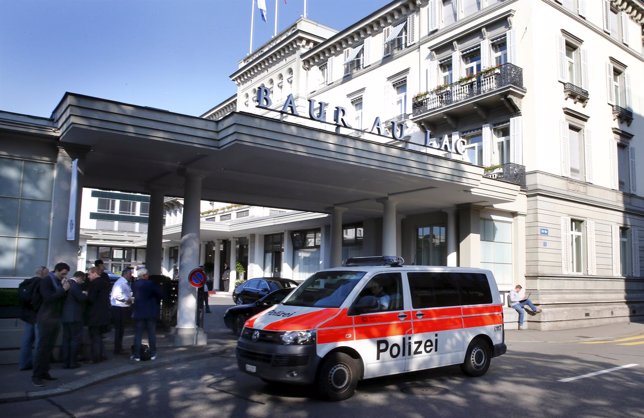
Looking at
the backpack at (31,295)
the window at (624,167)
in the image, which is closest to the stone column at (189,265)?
the backpack at (31,295)

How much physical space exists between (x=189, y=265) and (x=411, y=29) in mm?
18323

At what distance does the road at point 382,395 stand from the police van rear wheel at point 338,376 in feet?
0.54

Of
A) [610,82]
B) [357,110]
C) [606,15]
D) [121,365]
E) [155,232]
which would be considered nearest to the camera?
[121,365]

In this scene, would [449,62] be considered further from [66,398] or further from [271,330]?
[66,398]

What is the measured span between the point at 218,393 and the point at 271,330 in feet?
4.81

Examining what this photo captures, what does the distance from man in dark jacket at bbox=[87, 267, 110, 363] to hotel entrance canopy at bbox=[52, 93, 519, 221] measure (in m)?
2.92

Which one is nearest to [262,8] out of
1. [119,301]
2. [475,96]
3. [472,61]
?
[472,61]

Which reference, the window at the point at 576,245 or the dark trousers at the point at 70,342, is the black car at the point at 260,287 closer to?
the dark trousers at the point at 70,342

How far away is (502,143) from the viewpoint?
21.9 metres

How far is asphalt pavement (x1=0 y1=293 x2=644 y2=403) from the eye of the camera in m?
8.16

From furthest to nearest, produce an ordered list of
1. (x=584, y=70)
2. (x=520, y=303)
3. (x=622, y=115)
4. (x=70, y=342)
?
(x=622, y=115)
(x=584, y=70)
(x=520, y=303)
(x=70, y=342)

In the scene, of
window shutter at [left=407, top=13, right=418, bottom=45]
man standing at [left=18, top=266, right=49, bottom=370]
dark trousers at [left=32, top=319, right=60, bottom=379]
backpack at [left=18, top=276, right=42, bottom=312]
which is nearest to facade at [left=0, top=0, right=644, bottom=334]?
window shutter at [left=407, top=13, right=418, bottom=45]

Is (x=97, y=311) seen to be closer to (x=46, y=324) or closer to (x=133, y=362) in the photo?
(x=133, y=362)

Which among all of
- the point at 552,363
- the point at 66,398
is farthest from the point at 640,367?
the point at 66,398
